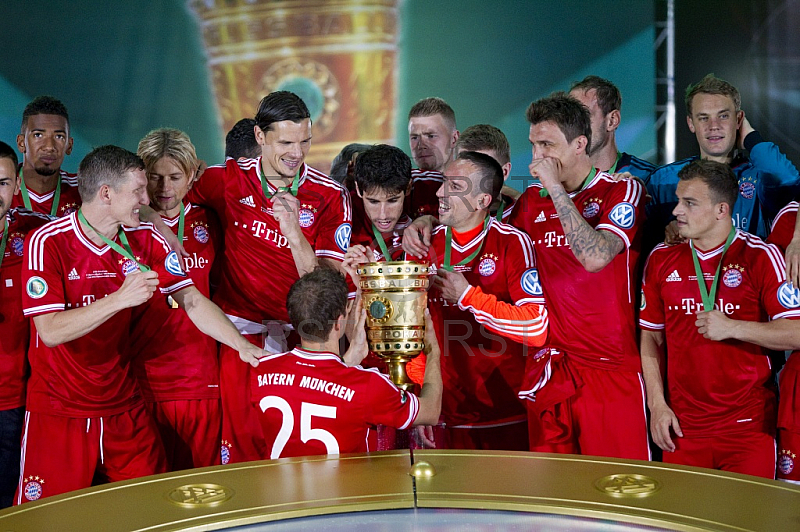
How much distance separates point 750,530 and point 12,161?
107 inches

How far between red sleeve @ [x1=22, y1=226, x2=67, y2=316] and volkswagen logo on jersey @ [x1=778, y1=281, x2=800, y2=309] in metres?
2.46

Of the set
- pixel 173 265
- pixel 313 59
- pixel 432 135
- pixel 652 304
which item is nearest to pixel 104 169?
pixel 173 265

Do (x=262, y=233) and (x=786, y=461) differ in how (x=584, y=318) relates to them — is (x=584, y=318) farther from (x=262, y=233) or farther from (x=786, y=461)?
(x=262, y=233)

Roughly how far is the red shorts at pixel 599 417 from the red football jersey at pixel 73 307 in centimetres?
150

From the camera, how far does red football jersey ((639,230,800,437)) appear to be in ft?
9.86

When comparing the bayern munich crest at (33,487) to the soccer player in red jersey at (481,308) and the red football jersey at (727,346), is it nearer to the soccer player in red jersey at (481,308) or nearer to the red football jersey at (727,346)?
the soccer player in red jersey at (481,308)

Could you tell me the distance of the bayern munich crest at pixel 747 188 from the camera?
3502mm

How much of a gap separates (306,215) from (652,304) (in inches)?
54.2

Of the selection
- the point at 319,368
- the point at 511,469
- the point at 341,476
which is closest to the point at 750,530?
the point at 511,469

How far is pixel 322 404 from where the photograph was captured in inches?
96.6

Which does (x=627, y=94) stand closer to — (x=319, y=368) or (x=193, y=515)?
(x=319, y=368)

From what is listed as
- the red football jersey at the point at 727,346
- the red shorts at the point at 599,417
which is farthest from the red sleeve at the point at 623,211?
the red shorts at the point at 599,417

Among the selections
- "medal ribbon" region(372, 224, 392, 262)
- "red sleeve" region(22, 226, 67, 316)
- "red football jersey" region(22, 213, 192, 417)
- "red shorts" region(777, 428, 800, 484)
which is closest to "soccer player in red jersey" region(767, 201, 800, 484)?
"red shorts" region(777, 428, 800, 484)

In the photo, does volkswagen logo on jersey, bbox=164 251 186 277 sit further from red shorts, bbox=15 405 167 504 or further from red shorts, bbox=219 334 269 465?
red shorts, bbox=15 405 167 504
